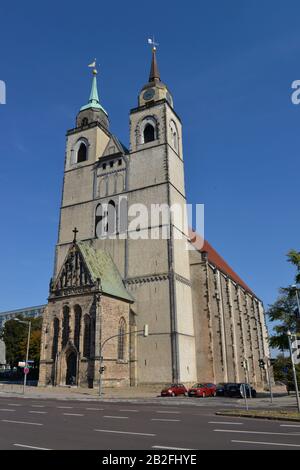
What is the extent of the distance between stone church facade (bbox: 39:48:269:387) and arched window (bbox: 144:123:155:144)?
0.15 meters

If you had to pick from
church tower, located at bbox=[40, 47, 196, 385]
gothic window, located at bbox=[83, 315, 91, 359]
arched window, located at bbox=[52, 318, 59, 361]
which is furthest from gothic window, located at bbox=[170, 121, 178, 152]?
arched window, located at bbox=[52, 318, 59, 361]

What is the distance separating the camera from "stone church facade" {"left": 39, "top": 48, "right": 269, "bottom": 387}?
1384 inches

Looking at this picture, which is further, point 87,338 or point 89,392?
point 87,338

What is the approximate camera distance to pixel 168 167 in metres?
42.4

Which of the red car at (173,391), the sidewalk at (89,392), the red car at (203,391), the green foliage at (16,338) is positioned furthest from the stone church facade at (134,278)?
the green foliage at (16,338)

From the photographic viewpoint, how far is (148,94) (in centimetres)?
4928

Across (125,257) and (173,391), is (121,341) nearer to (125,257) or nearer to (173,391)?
(173,391)

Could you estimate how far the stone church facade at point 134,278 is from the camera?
35156mm

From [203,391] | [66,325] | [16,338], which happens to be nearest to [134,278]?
[66,325]

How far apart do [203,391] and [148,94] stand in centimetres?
3538

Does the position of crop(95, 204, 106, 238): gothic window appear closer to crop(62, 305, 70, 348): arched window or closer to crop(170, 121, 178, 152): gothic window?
crop(62, 305, 70, 348): arched window
